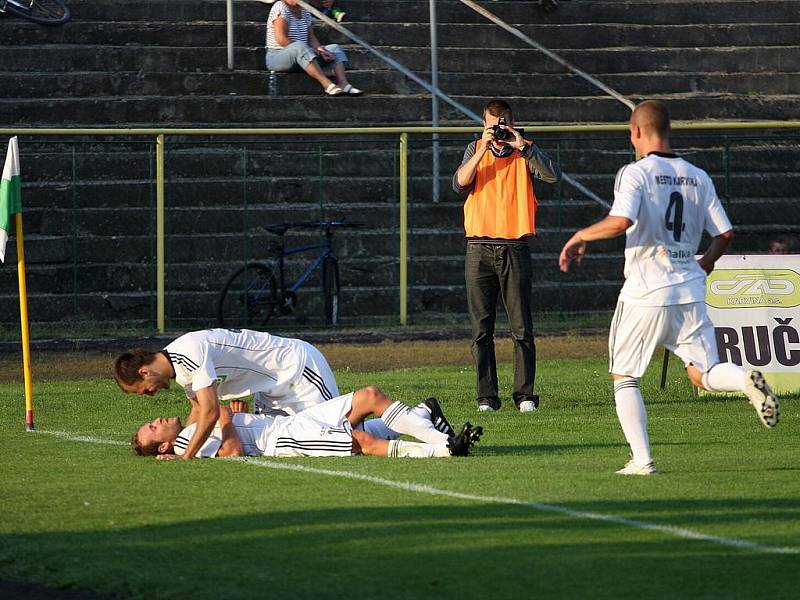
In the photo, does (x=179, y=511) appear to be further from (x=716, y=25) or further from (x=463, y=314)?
(x=716, y=25)

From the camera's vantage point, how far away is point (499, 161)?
13.2 metres

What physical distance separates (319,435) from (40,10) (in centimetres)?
1472

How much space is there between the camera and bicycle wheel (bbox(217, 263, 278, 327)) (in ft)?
63.4

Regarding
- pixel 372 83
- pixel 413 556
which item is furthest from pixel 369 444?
pixel 372 83

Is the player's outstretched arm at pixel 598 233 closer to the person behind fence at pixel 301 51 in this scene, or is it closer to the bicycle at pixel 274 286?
the bicycle at pixel 274 286

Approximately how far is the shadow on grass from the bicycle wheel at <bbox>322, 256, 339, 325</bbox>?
38.6 ft

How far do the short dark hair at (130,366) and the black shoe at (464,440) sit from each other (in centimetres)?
197

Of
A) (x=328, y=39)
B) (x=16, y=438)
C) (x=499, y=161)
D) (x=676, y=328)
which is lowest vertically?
(x=16, y=438)

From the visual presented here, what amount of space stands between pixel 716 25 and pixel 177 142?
396 inches

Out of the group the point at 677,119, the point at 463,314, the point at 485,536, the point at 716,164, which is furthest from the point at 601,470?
the point at 677,119

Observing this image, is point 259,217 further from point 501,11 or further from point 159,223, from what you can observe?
point 501,11

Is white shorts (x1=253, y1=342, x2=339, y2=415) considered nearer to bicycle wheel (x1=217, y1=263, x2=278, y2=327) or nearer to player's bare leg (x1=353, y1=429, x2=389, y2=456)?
player's bare leg (x1=353, y1=429, x2=389, y2=456)

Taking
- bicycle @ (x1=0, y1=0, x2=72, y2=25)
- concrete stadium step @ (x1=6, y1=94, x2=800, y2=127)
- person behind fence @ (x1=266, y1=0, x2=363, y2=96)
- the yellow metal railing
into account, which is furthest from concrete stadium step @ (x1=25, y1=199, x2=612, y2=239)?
bicycle @ (x1=0, y1=0, x2=72, y2=25)

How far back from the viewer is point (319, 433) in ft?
32.4
